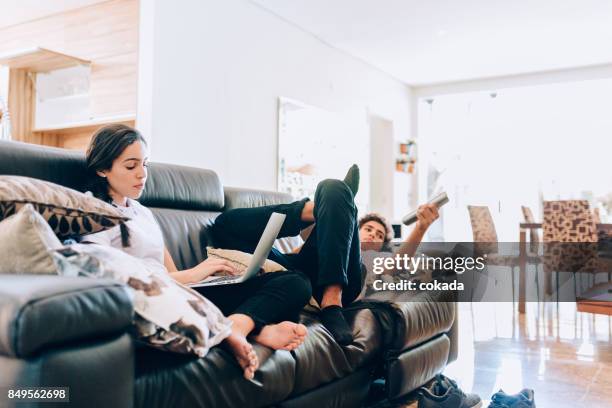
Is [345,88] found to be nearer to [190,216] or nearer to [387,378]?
[190,216]

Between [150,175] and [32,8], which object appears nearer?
[150,175]

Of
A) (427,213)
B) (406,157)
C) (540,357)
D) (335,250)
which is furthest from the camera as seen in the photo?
(406,157)

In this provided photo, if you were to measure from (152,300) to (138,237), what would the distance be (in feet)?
1.84

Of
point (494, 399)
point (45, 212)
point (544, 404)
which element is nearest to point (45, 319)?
point (45, 212)

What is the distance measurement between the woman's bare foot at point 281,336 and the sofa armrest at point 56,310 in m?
0.51

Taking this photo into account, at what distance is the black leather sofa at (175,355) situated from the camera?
90cm

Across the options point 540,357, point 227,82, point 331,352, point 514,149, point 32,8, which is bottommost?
point 540,357

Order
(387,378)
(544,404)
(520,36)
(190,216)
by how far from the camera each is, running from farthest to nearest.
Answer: (520,36) → (190,216) → (544,404) → (387,378)

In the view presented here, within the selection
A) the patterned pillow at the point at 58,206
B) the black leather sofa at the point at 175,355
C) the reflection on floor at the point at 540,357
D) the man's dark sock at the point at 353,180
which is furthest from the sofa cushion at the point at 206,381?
the reflection on floor at the point at 540,357

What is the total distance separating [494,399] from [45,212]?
4.90 ft

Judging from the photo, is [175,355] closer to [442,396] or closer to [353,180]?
[442,396]

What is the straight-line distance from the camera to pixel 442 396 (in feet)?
6.13

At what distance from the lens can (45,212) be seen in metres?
1.26

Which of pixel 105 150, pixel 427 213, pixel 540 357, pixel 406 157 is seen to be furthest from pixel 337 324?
pixel 406 157
